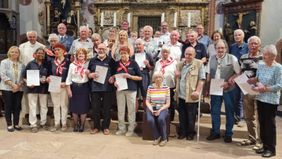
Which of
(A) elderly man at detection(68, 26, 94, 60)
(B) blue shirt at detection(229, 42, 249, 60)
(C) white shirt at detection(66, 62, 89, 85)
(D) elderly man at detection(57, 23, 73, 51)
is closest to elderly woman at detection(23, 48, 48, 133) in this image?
(C) white shirt at detection(66, 62, 89, 85)

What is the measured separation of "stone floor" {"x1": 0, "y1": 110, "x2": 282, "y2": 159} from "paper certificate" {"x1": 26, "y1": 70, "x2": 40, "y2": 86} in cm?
79

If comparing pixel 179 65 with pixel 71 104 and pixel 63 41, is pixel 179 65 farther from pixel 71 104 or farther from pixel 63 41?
pixel 63 41

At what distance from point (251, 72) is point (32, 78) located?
3.30 metres

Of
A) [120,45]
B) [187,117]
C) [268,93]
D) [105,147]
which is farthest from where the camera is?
[120,45]

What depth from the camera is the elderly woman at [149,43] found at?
5266 mm

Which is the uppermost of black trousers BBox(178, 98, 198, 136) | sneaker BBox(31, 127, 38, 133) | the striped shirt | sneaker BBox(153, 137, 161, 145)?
the striped shirt

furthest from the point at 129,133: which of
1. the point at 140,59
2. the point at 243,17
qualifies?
the point at 243,17

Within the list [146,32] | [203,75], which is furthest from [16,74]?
[203,75]

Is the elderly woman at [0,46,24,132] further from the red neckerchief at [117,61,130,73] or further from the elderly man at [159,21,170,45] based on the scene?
the elderly man at [159,21,170,45]

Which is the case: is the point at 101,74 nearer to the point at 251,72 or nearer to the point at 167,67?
the point at 167,67

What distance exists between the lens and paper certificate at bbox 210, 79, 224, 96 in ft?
14.8

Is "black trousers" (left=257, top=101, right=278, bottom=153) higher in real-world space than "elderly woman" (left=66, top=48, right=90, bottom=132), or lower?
lower

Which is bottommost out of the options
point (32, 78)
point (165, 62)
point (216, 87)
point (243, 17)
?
point (216, 87)

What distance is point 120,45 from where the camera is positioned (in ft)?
16.3
